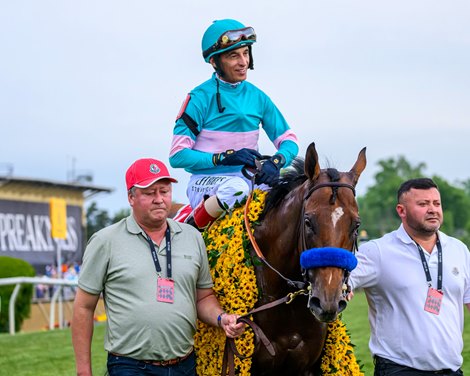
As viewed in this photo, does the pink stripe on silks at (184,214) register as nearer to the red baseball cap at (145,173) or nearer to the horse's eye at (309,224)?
the red baseball cap at (145,173)

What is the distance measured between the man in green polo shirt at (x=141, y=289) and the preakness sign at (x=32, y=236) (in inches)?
1131

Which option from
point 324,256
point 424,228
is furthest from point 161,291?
point 424,228

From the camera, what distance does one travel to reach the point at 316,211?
3.93 meters

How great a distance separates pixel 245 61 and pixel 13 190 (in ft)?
103

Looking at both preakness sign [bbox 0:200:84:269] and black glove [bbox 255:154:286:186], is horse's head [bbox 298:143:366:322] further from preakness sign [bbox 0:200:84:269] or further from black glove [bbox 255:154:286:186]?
preakness sign [bbox 0:200:84:269]

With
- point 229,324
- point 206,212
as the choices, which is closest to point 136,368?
point 229,324

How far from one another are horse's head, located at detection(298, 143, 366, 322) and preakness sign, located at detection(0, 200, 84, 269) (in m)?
28.9

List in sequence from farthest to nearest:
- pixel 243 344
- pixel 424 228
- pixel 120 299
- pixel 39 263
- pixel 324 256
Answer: pixel 39 263, pixel 424 228, pixel 243 344, pixel 120 299, pixel 324 256

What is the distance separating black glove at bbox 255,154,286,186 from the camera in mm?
4598

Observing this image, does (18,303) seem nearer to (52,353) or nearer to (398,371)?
(52,353)

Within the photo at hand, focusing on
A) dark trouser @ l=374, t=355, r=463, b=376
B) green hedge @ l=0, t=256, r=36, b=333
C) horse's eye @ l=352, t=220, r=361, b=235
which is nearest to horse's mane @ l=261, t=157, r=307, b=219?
horse's eye @ l=352, t=220, r=361, b=235

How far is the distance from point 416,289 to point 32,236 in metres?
30.9

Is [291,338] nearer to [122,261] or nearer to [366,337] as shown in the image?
[122,261]

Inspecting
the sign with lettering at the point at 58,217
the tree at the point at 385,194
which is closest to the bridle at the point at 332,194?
the sign with lettering at the point at 58,217
